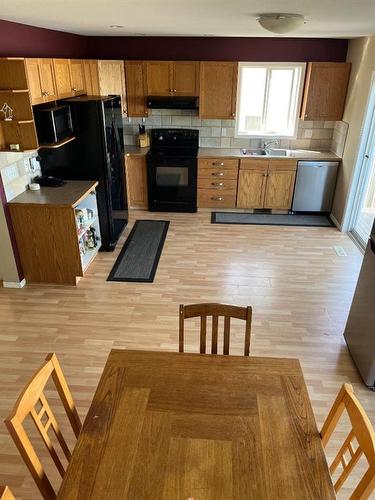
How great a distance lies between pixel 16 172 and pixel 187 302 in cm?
200

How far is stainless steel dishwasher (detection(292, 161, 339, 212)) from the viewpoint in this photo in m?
5.04

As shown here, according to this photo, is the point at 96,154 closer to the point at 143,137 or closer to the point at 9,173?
the point at 9,173

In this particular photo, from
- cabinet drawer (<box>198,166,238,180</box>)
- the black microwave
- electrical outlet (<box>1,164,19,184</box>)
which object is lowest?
cabinet drawer (<box>198,166,238,180</box>)

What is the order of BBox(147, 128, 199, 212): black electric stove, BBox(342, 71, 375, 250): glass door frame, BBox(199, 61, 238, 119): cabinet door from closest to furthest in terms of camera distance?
BBox(342, 71, 375, 250): glass door frame → BBox(199, 61, 238, 119): cabinet door → BBox(147, 128, 199, 212): black electric stove

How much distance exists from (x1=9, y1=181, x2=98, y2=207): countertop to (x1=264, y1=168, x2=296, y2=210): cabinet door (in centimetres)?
249

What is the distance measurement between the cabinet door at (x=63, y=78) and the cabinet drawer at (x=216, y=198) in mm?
2199

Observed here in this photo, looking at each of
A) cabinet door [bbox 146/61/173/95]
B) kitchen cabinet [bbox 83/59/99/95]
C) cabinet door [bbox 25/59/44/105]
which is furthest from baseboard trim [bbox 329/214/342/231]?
cabinet door [bbox 25/59/44/105]

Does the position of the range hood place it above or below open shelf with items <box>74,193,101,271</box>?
above

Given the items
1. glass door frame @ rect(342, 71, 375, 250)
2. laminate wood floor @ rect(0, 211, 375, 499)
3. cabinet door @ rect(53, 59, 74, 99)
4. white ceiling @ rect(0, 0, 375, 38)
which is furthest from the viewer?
glass door frame @ rect(342, 71, 375, 250)

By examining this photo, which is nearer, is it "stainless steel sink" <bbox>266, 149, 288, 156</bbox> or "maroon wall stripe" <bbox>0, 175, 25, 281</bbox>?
"maroon wall stripe" <bbox>0, 175, 25, 281</bbox>

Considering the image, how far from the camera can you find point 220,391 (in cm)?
154

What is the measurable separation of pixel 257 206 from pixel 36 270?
316 centimetres

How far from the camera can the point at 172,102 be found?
5051mm

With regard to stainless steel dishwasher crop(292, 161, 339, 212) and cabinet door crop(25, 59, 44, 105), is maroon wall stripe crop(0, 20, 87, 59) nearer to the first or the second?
cabinet door crop(25, 59, 44, 105)
